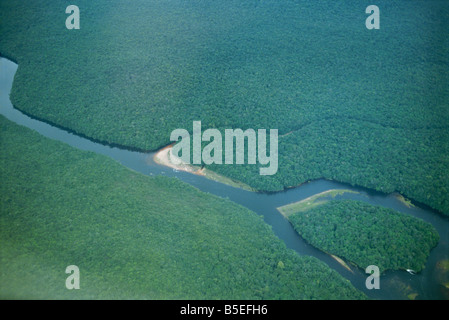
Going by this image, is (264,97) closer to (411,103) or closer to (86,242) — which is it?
(411,103)

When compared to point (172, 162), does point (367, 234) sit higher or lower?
lower

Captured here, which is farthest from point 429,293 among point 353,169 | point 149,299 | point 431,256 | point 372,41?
point 372,41

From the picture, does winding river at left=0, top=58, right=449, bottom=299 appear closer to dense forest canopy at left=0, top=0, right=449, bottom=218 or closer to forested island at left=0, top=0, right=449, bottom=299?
forested island at left=0, top=0, right=449, bottom=299

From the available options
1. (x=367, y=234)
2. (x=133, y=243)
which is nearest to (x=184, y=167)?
(x=133, y=243)

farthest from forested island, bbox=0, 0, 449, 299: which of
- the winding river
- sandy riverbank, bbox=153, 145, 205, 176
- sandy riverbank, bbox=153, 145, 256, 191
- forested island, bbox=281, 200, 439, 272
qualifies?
sandy riverbank, bbox=153, 145, 205, 176

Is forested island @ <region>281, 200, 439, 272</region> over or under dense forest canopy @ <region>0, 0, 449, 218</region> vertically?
under

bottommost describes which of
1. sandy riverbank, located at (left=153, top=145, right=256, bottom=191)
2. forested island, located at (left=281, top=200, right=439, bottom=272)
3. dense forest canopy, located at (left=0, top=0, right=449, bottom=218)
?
forested island, located at (left=281, top=200, right=439, bottom=272)

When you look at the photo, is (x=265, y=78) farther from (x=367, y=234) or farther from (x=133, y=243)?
(x=133, y=243)
